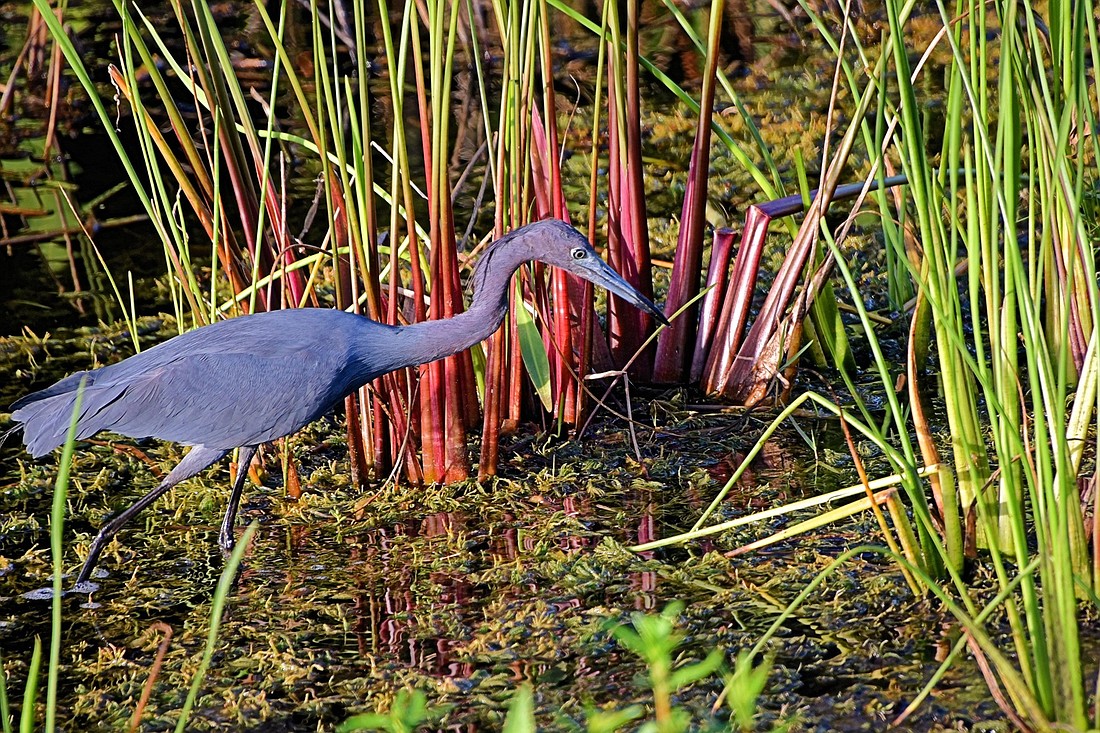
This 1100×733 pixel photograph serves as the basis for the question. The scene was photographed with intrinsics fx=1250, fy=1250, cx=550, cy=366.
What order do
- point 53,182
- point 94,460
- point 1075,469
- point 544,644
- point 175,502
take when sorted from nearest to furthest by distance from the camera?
point 1075,469 < point 544,644 < point 175,502 < point 94,460 < point 53,182

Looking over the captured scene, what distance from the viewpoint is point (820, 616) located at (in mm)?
3096

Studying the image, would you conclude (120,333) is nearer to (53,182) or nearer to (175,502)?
(175,502)

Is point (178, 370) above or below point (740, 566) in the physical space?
above

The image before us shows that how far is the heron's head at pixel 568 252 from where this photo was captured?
3486 millimetres

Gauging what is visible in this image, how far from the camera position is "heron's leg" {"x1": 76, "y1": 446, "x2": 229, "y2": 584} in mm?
3570

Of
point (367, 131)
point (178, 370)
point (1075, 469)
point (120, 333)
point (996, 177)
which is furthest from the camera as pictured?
point (120, 333)

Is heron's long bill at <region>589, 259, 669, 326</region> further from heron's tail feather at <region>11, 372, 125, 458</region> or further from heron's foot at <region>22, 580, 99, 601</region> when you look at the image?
heron's foot at <region>22, 580, 99, 601</region>

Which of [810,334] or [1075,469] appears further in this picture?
[810,334]

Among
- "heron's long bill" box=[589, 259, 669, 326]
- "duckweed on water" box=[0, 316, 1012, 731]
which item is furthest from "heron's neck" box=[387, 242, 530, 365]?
"duckweed on water" box=[0, 316, 1012, 731]

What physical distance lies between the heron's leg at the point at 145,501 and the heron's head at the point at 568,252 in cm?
112

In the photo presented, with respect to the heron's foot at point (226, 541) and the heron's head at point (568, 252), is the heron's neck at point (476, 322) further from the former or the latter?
the heron's foot at point (226, 541)

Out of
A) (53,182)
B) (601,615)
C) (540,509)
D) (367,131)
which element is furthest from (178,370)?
(53,182)

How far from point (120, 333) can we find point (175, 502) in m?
1.62

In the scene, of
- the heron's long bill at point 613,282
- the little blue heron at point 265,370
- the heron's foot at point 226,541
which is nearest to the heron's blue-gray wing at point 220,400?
the little blue heron at point 265,370
